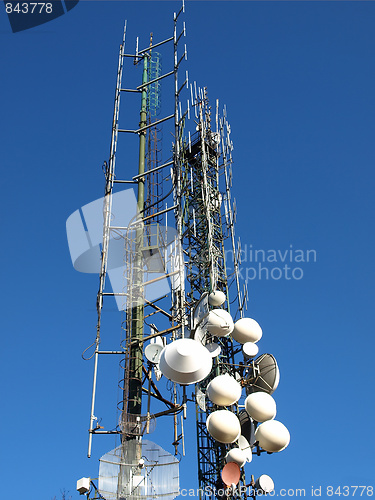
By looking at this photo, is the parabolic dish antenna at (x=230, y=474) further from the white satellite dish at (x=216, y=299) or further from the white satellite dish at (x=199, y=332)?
the white satellite dish at (x=216, y=299)

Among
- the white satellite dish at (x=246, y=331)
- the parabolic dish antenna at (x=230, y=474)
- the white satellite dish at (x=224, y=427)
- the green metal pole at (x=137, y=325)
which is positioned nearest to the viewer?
the white satellite dish at (x=224, y=427)

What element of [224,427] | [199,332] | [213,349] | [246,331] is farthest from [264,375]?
[224,427]

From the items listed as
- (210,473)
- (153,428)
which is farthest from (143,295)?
(210,473)

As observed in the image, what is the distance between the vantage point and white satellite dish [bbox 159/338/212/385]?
2036cm

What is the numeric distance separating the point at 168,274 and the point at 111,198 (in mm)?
4762

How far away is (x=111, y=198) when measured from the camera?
28.3 meters

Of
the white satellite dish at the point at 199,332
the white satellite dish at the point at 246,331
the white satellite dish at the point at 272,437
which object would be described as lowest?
the white satellite dish at the point at 272,437

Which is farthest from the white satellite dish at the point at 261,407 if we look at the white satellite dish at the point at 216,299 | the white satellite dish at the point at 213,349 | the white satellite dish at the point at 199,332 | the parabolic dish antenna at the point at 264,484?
the white satellite dish at the point at 216,299

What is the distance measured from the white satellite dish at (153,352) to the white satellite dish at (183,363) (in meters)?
4.96

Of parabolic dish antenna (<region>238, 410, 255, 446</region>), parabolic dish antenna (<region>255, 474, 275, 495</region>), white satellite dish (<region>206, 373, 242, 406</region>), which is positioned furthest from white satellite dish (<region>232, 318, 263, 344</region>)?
parabolic dish antenna (<region>255, 474, 275, 495</region>)

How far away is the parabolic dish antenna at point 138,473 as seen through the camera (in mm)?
21625

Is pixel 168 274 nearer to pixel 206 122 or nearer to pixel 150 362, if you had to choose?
pixel 150 362

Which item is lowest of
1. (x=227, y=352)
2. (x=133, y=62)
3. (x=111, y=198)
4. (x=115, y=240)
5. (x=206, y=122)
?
(x=227, y=352)

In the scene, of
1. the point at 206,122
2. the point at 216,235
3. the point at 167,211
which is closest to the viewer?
the point at 167,211
